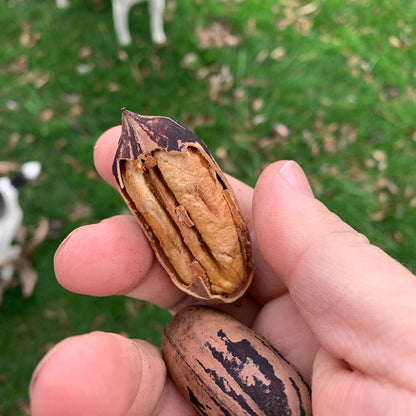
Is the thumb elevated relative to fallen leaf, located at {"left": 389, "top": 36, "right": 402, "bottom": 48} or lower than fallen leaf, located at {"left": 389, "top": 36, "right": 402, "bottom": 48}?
elevated

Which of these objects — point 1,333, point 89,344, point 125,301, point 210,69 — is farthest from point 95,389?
point 210,69

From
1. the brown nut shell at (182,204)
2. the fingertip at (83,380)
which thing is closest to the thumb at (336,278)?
the brown nut shell at (182,204)

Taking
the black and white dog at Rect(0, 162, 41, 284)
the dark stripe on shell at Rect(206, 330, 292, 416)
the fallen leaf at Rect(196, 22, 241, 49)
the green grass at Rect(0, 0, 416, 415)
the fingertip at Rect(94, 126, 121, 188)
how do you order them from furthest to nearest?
1. the fallen leaf at Rect(196, 22, 241, 49)
2. the green grass at Rect(0, 0, 416, 415)
3. the black and white dog at Rect(0, 162, 41, 284)
4. the fingertip at Rect(94, 126, 121, 188)
5. the dark stripe on shell at Rect(206, 330, 292, 416)

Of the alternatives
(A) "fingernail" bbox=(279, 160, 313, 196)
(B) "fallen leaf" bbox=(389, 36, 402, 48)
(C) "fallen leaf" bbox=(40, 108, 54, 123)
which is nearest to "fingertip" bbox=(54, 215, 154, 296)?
(A) "fingernail" bbox=(279, 160, 313, 196)

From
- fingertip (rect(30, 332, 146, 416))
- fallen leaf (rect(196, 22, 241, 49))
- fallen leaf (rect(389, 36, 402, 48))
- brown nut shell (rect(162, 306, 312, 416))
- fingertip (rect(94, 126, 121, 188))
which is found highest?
fingertip (rect(94, 126, 121, 188))

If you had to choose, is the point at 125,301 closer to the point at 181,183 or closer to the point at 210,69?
the point at 181,183

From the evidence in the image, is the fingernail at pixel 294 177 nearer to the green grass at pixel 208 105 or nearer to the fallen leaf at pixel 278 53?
the green grass at pixel 208 105

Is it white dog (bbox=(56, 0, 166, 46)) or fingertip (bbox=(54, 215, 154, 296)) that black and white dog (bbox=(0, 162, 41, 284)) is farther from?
white dog (bbox=(56, 0, 166, 46))
